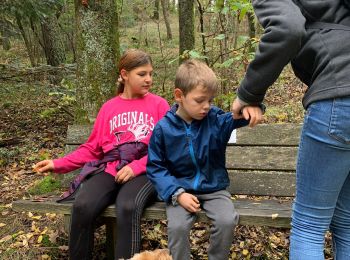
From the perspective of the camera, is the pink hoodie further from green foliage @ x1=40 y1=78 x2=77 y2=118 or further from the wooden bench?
green foliage @ x1=40 y1=78 x2=77 y2=118

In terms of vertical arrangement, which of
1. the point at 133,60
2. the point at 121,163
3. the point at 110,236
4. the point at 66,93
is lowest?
the point at 110,236

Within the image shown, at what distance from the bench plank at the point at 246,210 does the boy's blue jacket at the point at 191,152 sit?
0.19m

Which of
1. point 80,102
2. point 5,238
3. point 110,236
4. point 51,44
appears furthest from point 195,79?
point 51,44

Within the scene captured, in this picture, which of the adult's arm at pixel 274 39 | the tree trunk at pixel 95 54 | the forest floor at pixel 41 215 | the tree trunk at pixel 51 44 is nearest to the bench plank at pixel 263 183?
the forest floor at pixel 41 215

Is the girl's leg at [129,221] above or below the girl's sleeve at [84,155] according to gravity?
below

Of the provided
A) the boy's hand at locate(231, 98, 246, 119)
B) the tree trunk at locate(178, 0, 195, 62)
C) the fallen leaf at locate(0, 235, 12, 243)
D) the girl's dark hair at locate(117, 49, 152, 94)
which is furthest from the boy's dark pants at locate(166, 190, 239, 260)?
the tree trunk at locate(178, 0, 195, 62)

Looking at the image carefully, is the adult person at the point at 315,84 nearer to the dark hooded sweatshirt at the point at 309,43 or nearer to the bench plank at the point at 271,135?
the dark hooded sweatshirt at the point at 309,43

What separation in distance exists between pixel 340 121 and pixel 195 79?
1267mm

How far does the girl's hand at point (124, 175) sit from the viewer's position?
328cm

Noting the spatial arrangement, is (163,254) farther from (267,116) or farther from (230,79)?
(267,116)

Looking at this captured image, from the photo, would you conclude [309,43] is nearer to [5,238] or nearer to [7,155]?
[5,238]

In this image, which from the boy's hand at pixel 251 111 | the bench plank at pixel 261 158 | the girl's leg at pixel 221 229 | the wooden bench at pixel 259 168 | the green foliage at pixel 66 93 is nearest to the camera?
the boy's hand at pixel 251 111

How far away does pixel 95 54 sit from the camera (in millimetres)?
4371

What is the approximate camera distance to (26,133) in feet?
25.0
